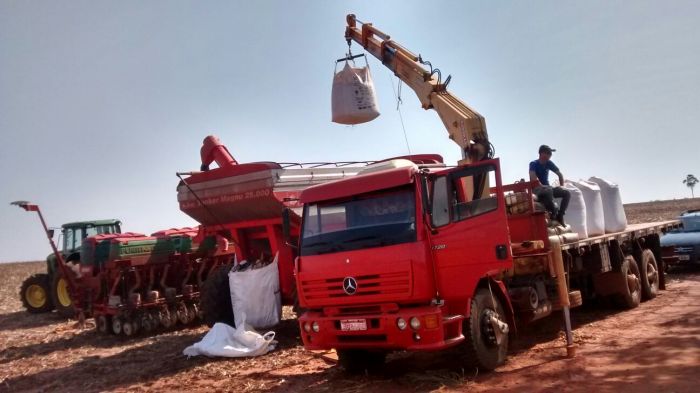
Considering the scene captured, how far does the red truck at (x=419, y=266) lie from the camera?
259 inches

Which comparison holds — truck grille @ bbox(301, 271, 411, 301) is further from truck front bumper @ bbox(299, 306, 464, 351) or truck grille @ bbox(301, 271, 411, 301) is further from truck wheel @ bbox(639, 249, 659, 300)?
truck wheel @ bbox(639, 249, 659, 300)

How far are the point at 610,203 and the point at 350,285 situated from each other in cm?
677

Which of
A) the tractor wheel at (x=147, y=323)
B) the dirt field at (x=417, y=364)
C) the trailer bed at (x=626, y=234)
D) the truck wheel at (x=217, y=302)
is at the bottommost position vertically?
the dirt field at (x=417, y=364)

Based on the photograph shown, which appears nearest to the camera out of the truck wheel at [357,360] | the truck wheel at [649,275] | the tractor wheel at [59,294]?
the truck wheel at [357,360]

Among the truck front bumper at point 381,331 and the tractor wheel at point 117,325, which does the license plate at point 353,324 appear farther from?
the tractor wheel at point 117,325

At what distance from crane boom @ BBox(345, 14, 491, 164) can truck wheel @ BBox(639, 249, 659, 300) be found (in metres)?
4.78

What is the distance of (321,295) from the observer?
23.5 ft

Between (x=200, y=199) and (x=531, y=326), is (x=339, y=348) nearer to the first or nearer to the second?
(x=531, y=326)

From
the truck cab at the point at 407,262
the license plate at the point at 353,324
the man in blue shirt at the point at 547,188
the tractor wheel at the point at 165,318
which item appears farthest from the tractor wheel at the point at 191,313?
the man in blue shirt at the point at 547,188

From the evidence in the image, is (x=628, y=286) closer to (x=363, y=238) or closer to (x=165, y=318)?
(x=363, y=238)

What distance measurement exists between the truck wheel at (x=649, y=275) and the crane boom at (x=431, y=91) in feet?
15.7

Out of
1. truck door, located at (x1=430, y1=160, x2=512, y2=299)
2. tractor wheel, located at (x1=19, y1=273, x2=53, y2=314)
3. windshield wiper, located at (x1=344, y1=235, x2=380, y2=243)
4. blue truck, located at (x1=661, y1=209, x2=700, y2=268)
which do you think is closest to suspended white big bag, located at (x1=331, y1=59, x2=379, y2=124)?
truck door, located at (x1=430, y1=160, x2=512, y2=299)

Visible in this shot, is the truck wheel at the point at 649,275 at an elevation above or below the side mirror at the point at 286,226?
below

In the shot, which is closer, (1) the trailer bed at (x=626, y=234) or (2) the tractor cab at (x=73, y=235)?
(1) the trailer bed at (x=626, y=234)
